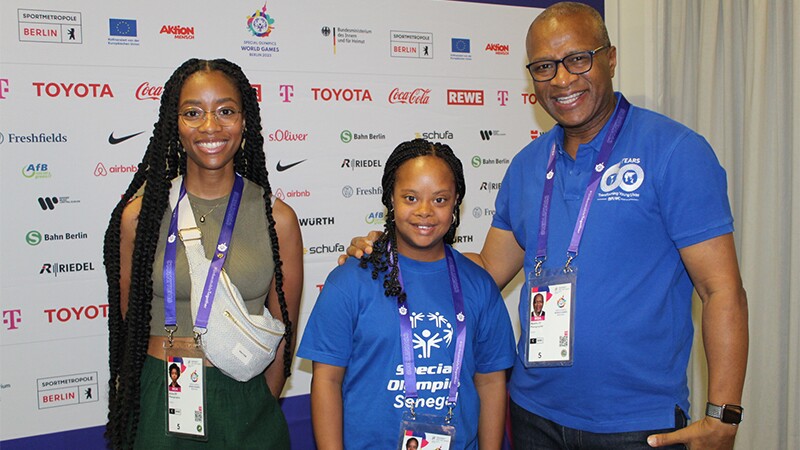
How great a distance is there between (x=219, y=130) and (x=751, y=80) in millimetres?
2776

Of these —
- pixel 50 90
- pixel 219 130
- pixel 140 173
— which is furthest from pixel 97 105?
pixel 219 130

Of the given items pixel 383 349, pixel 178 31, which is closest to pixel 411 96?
pixel 178 31

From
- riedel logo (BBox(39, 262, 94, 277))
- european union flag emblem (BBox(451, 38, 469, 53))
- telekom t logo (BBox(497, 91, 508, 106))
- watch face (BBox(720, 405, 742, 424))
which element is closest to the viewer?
watch face (BBox(720, 405, 742, 424))

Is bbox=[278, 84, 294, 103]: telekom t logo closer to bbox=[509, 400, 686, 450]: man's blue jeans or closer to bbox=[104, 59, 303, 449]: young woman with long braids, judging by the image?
bbox=[104, 59, 303, 449]: young woman with long braids

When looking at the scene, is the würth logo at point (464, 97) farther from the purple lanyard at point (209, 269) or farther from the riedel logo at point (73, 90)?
the purple lanyard at point (209, 269)

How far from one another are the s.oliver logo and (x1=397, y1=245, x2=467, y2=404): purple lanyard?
62.1 inches

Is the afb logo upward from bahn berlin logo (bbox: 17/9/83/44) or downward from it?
downward

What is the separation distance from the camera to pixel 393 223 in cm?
206

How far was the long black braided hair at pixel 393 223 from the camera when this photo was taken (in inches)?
75.9

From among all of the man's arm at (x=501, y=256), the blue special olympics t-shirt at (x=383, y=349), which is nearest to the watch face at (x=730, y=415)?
the blue special olympics t-shirt at (x=383, y=349)

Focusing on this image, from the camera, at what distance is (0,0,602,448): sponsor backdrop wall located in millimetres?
2803

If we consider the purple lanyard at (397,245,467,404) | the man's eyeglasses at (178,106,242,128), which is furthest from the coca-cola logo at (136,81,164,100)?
the purple lanyard at (397,245,467,404)

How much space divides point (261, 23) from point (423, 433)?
2.13 meters

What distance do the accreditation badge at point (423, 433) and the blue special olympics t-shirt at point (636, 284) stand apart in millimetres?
315
